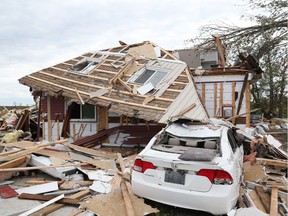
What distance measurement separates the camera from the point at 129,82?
37.3ft

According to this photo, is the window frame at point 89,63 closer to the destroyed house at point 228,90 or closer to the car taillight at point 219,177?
the destroyed house at point 228,90

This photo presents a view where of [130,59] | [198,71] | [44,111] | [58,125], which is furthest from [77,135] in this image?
Result: [198,71]

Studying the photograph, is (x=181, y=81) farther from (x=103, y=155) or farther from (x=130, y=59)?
Answer: (x=103, y=155)

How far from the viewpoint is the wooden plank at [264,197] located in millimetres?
5543

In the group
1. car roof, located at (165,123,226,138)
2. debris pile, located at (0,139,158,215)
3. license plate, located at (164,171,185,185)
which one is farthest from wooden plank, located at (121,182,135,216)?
car roof, located at (165,123,226,138)

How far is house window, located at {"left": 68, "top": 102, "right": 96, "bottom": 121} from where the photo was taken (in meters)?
12.4

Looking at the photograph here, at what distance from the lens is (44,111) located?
13445mm

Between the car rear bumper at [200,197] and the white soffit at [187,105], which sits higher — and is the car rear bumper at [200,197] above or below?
below

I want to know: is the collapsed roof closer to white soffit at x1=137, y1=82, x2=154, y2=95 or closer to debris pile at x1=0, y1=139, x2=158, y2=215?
white soffit at x1=137, y1=82, x2=154, y2=95

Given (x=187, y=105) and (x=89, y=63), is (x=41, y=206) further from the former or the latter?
(x=89, y=63)

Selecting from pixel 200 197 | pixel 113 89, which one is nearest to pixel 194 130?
pixel 200 197

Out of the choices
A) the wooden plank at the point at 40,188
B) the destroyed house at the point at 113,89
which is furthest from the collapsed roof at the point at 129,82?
the wooden plank at the point at 40,188

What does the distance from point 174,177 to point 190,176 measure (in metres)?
0.30

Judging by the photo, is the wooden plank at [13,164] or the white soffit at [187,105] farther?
the white soffit at [187,105]
